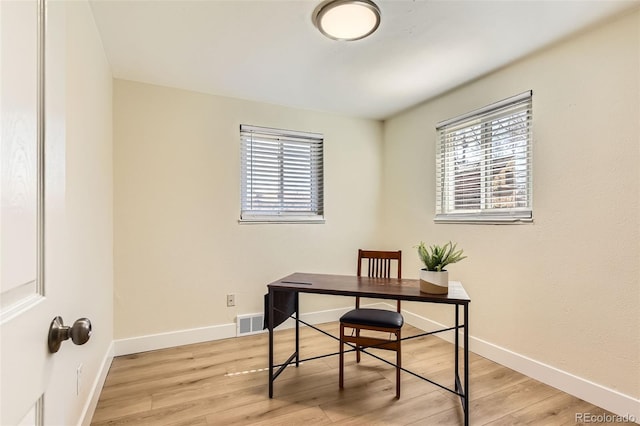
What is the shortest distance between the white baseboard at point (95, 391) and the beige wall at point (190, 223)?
36cm

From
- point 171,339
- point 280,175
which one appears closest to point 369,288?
point 280,175

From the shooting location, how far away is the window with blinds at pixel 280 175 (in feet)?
11.0

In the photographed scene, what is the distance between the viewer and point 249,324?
3.27 meters

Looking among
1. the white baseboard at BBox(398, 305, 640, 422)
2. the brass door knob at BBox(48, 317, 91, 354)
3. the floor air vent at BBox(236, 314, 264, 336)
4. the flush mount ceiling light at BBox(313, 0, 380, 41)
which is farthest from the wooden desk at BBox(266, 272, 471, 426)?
the flush mount ceiling light at BBox(313, 0, 380, 41)

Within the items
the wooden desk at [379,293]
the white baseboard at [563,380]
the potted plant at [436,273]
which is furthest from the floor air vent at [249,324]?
the white baseboard at [563,380]

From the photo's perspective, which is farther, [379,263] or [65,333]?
[379,263]

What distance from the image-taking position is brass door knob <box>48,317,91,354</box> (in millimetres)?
673

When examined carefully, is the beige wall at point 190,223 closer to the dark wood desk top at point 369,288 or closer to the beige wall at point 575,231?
the dark wood desk top at point 369,288

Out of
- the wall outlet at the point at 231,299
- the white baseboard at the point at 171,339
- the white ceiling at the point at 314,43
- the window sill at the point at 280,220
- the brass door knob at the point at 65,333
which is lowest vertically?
the white baseboard at the point at 171,339

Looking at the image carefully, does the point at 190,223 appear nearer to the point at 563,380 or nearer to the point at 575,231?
the point at 575,231

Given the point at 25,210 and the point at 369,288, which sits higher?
the point at 25,210

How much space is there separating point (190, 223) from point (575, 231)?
3.11 m

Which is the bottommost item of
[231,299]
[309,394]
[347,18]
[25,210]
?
[309,394]

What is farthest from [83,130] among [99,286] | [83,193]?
[99,286]
